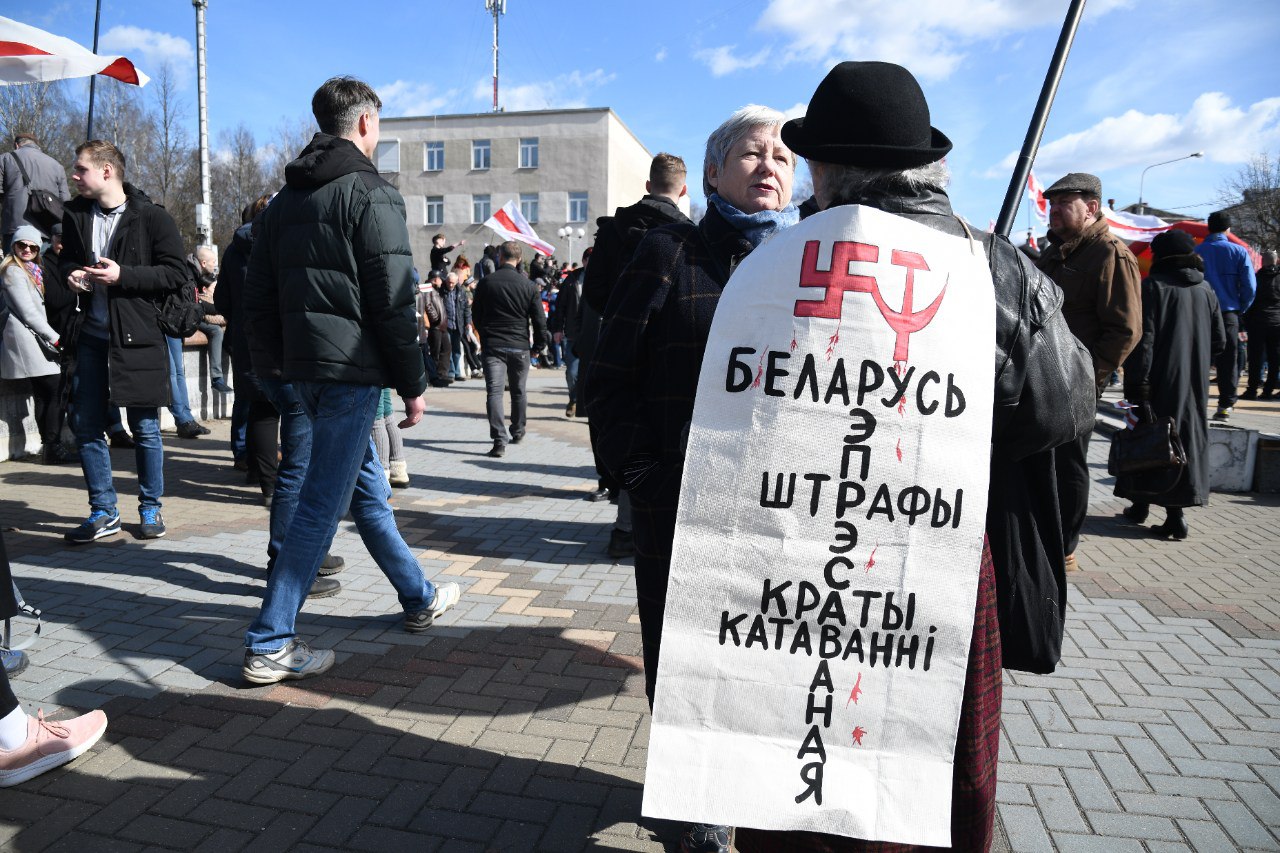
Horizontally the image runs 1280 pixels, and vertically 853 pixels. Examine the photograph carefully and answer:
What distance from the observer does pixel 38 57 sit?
3.52 meters

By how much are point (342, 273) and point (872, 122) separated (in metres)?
2.33

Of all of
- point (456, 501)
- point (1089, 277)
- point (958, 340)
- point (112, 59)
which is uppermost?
point (112, 59)

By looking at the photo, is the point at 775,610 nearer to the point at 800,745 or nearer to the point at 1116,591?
the point at 800,745

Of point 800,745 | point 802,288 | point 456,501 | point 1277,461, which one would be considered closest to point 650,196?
point 456,501

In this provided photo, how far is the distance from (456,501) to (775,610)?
223 inches

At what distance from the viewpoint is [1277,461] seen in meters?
7.79

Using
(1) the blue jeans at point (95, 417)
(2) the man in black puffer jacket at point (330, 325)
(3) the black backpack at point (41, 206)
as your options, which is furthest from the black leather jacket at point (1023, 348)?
(3) the black backpack at point (41, 206)

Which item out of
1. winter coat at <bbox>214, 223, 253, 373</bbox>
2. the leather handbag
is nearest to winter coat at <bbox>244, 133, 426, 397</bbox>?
winter coat at <bbox>214, 223, 253, 373</bbox>

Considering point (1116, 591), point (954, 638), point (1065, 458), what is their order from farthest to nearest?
point (1116, 591), point (1065, 458), point (954, 638)

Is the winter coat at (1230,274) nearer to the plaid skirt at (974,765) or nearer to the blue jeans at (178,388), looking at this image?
the plaid skirt at (974,765)

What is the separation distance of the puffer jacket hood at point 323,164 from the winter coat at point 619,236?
1558 millimetres

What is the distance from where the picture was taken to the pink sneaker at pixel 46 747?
8.87ft

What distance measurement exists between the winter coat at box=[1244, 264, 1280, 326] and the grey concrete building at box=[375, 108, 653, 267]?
3791cm

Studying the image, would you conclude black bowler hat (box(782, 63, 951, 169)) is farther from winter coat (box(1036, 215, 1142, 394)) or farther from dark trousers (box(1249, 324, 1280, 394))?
dark trousers (box(1249, 324, 1280, 394))
